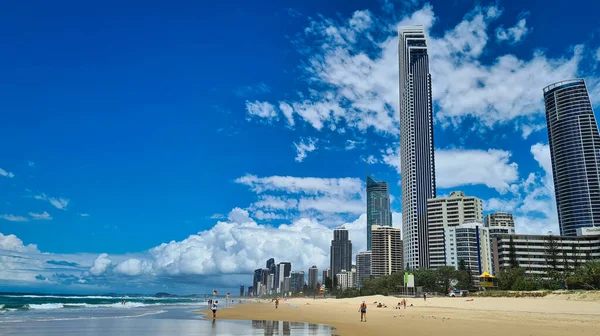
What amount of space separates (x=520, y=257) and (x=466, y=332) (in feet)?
460

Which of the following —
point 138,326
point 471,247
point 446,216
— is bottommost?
point 138,326

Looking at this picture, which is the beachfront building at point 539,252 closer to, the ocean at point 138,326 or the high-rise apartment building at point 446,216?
the high-rise apartment building at point 446,216

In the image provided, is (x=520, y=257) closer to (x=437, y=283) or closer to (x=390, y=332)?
(x=437, y=283)

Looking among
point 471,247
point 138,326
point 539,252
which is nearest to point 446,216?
point 471,247

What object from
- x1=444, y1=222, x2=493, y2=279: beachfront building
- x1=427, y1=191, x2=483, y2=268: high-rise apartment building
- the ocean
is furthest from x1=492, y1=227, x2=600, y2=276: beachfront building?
the ocean

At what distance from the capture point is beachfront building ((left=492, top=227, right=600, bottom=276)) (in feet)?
481

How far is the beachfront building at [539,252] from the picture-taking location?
147 metres

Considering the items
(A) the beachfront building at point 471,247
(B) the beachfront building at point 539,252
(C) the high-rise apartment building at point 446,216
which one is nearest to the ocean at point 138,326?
(B) the beachfront building at point 539,252

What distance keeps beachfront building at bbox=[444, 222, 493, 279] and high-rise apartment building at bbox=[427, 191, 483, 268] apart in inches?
256

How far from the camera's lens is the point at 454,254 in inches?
6929

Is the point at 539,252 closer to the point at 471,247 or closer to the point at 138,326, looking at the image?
the point at 471,247

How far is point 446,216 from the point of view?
195m

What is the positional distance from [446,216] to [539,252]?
4803 centimetres

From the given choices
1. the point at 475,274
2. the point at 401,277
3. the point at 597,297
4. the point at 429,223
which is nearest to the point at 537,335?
the point at 597,297
